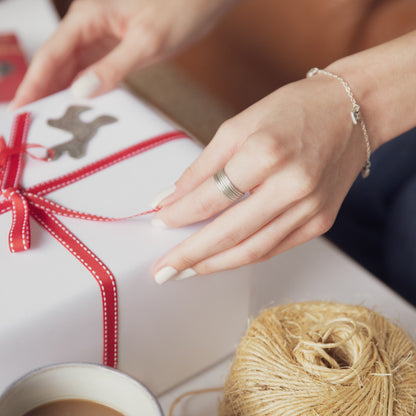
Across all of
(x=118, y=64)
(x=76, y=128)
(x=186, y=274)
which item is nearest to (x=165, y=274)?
(x=186, y=274)

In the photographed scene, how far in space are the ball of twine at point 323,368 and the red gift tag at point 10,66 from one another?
564 mm

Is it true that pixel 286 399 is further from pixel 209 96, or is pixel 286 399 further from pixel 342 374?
pixel 209 96

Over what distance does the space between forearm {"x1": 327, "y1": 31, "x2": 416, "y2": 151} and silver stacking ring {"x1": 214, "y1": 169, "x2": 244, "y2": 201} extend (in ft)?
0.62

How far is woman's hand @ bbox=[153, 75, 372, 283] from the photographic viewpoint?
0.57 meters

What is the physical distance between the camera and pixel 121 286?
1.84ft

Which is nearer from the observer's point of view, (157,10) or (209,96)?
(157,10)

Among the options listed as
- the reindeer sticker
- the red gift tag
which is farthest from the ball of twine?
the red gift tag

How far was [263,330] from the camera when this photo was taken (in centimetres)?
55

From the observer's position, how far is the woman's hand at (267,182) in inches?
22.4

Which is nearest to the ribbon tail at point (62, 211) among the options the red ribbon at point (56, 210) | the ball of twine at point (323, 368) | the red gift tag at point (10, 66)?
the red ribbon at point (56, 210)

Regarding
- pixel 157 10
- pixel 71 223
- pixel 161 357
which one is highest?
pixel 157 10

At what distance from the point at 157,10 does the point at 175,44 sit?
0.20 feet

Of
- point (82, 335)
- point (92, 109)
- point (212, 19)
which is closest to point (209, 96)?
point (212, 19)

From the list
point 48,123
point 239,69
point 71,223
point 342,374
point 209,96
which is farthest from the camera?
point 209,96
